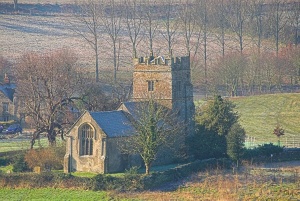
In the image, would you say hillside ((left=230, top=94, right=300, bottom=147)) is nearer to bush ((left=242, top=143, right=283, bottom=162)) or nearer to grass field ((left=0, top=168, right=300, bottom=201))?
bush ((left=242, top=143, right=283, bottom=162))

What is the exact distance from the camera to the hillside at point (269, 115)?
86938mm

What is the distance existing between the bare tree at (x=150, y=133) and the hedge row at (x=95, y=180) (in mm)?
1380

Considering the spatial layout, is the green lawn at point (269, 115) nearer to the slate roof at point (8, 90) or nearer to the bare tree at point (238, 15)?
the slate roof at point (8, 90)

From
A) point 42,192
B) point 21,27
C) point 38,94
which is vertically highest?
point 21,27

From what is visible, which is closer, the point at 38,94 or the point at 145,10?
the point at 38,94

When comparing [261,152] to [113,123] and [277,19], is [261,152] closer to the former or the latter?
[113,123]

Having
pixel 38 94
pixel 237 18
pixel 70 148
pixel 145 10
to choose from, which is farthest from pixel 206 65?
pixel 70 148

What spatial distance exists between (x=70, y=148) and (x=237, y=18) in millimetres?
58746

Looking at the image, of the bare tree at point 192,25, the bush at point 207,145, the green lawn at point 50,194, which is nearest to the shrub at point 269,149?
the bush at point 207,145

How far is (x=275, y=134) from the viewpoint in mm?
81875

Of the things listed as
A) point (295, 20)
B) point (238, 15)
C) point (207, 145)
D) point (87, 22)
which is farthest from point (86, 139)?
point (295, 20)

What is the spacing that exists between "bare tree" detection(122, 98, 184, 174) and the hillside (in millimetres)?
13742

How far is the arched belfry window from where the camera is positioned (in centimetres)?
6806

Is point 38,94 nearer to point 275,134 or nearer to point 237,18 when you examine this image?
point 275,134
